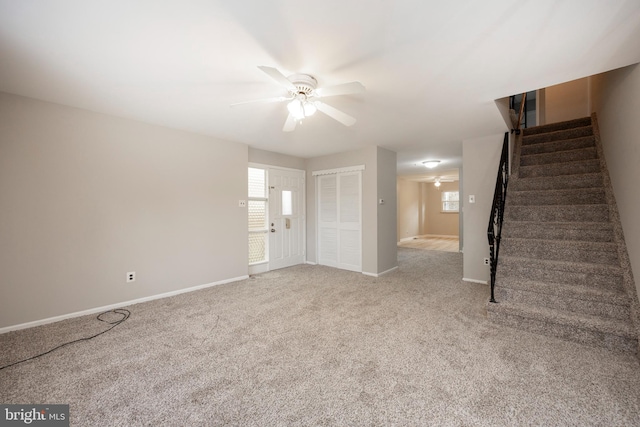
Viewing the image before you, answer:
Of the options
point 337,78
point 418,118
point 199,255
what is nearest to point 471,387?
point 337,78

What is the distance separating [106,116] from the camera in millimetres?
3252

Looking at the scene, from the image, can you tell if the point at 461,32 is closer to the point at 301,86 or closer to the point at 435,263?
the point at 301,86

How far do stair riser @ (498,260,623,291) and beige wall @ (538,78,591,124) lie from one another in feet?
12.8

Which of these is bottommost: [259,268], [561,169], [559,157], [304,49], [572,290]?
[259,268]

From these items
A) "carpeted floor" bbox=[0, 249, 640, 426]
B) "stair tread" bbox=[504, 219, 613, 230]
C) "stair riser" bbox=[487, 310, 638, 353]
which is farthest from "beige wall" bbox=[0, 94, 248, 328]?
"stair tread" bbox=[504, 219, 613, 230]

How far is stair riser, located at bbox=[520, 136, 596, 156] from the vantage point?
3.78 meters

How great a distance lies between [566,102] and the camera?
207 inches

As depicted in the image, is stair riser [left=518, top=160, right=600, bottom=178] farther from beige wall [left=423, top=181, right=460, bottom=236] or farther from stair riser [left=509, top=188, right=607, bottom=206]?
beige wall [left=423, top=181, right=460, bottom=236]

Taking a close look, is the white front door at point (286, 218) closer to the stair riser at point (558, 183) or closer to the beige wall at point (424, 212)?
the stair riser at point (558, 183)

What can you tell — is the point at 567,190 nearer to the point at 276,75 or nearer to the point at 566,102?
the point at 566,102

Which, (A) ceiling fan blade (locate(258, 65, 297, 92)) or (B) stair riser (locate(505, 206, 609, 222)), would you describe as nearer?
(A) ceiling fan blade (locate(258, 65, 297, 92))

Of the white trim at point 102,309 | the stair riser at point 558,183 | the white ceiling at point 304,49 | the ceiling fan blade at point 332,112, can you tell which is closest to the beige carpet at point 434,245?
the stair riser at point 558,183

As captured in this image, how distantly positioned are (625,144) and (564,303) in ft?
5.45

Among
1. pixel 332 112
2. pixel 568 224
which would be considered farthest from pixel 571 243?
pixel 332 112
